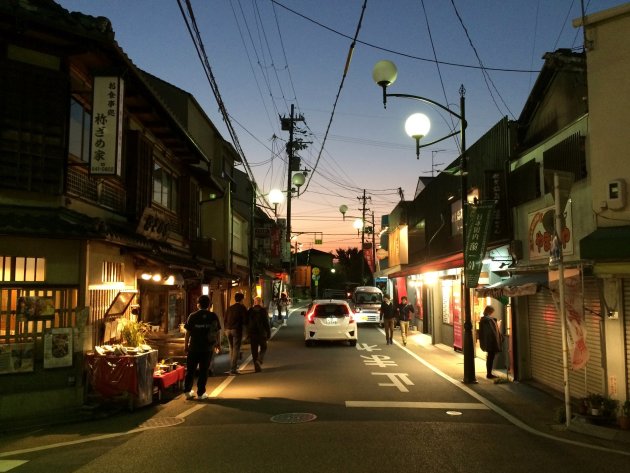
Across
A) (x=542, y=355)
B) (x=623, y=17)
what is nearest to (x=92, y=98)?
(x=623, y=17)

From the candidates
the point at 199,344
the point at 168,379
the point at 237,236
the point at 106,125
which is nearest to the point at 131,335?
the point at 168,379

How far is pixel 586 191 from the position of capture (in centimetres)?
971

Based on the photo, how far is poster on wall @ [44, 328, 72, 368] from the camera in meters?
8.73

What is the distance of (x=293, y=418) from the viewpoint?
334 inches

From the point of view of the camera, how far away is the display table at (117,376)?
29.2ft

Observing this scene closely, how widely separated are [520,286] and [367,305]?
21596 millimetres

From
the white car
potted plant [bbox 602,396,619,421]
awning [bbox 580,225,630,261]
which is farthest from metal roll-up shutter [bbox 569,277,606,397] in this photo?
the white car

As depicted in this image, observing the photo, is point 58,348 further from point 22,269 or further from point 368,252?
point 368,252

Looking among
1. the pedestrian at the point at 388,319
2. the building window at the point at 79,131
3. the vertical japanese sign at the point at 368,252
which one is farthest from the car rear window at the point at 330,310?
the vertical japanese sign at the point at 368,252

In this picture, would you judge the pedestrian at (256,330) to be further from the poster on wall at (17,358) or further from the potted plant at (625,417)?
the potted plant at (625,417)

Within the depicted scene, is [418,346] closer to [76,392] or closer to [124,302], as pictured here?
[124,302]

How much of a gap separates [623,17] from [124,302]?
10.5 m

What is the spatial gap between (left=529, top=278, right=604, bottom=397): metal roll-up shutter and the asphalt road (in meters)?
1.96

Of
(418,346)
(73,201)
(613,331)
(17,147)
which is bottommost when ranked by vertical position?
(418,346)
